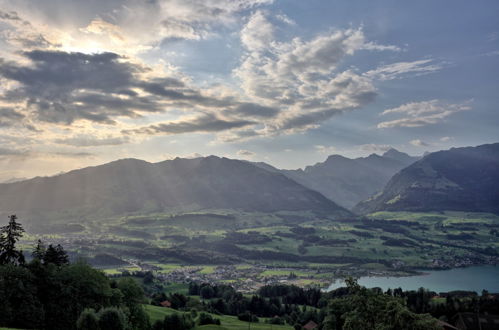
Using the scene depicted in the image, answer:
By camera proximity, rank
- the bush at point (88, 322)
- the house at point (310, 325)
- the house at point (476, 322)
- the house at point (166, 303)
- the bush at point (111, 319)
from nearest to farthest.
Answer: the bush at point (88, 322), the bush at point (111, 319), the house at point (476, 322), the house at point (310, 325), the house at point (166, 303)

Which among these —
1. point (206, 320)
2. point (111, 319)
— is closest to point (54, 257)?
point (111, 319)

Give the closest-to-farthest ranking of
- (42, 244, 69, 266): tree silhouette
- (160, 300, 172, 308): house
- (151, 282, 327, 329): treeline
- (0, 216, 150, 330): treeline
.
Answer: (0, 216, 150, 330): treeline, (42, 244, 69, 266): tree silhouette, (151, 282, 327, 329): treeline, (160, 300, 172, 308): house

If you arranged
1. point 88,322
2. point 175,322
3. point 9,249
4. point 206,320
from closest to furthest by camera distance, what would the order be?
point 88,322 < point 9,249 < point 175,322 < point 206,320

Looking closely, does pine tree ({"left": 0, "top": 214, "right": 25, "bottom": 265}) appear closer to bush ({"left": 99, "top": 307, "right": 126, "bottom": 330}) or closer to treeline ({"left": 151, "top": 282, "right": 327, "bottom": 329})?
bush ({"left": 99, "top": 307, "right": 126, "bottom": 330})

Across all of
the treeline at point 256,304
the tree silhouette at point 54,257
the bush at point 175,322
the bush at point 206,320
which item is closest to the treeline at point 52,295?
the tree silhouette at point 54,257

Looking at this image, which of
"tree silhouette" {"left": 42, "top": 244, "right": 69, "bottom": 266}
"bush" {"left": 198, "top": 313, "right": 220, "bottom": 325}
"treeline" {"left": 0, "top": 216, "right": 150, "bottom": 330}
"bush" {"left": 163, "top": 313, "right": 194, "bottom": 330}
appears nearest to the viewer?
"treeline" {"left": 0, "top": 216, "right": 150, "bottom": 330}

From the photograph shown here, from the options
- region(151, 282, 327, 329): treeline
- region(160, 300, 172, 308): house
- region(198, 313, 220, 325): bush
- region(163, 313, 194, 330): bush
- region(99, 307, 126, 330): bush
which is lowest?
region(151, 282, 327, 329): treeline

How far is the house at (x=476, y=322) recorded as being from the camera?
291 ft

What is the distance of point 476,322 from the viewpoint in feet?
300

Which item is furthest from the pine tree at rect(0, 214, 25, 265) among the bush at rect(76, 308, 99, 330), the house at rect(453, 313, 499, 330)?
the house at rect(453, 313, 499, 330)

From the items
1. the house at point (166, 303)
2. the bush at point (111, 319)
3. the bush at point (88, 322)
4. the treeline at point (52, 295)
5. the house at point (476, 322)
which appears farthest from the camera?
the house at point (166, 303)

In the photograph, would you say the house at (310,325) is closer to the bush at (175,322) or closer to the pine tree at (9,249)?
the bush at (175,322)

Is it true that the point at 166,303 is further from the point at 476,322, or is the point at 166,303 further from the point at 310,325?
the point at 476,322

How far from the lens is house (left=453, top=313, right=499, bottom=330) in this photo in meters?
88.6
